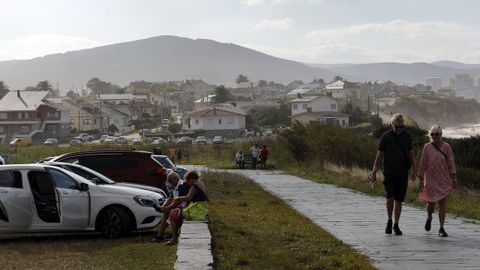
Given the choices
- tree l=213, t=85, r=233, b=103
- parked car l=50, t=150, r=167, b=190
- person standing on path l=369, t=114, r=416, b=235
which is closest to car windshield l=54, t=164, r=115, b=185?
parked car l=50, t=150, r=167, b=190

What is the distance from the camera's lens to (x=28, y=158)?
4359cm

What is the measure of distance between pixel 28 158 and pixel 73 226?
110 ft

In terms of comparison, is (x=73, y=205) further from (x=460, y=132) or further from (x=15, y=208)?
(x=460, y=132)

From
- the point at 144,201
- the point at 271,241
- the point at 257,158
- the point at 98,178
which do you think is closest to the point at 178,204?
the point at 144,201

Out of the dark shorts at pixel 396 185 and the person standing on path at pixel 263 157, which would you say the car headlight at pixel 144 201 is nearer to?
the dark shorts at pixel 396 185

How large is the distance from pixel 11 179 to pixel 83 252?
2293 mm

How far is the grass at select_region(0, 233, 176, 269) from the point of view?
9.01 meters

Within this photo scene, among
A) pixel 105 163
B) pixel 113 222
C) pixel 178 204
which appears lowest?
pixel 113 222

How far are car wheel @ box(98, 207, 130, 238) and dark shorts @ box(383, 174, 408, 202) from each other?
416cm

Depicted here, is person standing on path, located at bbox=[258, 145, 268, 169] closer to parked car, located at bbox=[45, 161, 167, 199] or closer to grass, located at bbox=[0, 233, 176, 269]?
parked car, located at bbox=[45, 161, 167, 199]

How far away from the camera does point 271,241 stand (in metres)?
10.4

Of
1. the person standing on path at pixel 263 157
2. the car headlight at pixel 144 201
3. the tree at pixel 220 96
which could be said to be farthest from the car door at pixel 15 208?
the tree at pixel 220 96

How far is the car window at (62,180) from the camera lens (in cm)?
1159

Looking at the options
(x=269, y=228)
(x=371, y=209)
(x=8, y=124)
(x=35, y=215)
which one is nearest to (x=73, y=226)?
(x=35, y=215)
